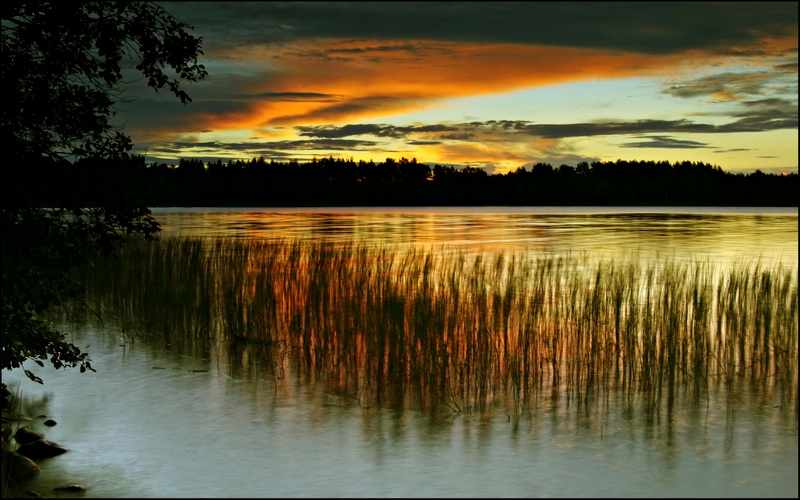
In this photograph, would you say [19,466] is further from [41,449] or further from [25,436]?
[25,436]

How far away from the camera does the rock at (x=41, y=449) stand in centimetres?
766

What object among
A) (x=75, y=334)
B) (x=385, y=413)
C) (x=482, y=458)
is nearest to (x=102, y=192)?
(x=385, y=413)

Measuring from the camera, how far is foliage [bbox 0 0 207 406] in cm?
711

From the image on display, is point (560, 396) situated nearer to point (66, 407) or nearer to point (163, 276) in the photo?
point (66, 407)

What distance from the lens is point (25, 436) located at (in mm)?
7965

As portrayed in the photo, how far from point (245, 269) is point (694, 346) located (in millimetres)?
10886

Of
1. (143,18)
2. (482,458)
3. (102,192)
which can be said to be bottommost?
(482,458)

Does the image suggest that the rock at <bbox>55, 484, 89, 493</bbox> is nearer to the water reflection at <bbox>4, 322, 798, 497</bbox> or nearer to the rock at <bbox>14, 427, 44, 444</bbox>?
the water reflection at <bbox>4, 322, 798, 497</bbox>

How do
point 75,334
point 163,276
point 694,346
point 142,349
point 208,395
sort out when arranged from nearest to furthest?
point 208,395
point 694,346
point 142,349
point 75,334
point 163,276

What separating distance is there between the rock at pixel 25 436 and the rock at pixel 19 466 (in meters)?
0.69

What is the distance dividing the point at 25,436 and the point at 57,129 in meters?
3.20

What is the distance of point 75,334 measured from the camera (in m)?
13.6

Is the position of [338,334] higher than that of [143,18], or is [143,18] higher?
[143,18]

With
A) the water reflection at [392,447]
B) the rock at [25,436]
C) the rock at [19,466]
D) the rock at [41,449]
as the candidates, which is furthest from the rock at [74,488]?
the rock at [25,436]
